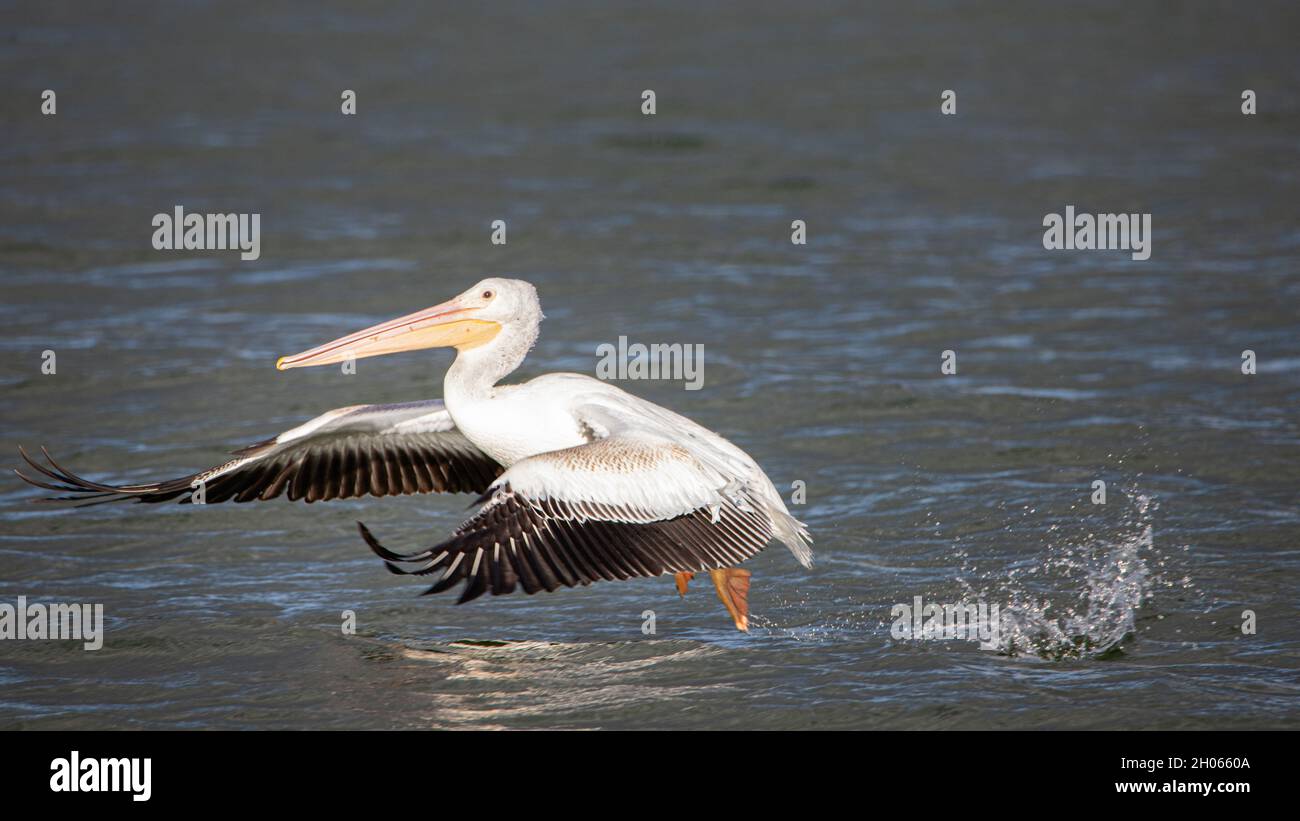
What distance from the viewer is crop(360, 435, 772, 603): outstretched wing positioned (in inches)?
242

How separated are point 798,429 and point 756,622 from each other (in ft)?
8.68

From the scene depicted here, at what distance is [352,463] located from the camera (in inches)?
305

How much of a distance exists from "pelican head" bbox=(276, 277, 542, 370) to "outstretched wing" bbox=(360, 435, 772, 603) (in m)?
0.73

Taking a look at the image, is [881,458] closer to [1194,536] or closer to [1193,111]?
[1194,536]

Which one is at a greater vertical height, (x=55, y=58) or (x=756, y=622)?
(x=55, y=58)

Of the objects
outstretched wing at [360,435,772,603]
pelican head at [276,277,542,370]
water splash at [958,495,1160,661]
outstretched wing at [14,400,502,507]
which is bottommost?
water splash at [958,495,1160,661]

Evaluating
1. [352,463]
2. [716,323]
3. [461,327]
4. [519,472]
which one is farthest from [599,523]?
[716,323]

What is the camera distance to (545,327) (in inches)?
458

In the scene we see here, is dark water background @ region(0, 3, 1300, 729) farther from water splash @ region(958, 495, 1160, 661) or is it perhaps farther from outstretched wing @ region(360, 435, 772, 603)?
outstretched wing @ region(360, 435, 772, 603)

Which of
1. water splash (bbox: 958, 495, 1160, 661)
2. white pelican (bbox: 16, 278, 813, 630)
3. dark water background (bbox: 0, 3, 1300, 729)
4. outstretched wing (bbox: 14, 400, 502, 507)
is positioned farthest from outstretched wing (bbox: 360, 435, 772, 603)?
water splash (bbox: 958, 495, 1160, 661)

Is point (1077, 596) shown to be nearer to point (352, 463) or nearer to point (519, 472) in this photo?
point (519, 472)

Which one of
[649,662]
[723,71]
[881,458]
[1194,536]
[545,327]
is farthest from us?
[723,71]

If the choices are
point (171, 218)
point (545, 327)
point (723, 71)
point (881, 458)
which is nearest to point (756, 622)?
point (881, 458)

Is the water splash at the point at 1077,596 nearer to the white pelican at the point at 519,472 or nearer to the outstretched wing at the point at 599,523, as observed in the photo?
the white pelican at the point at 519,472
